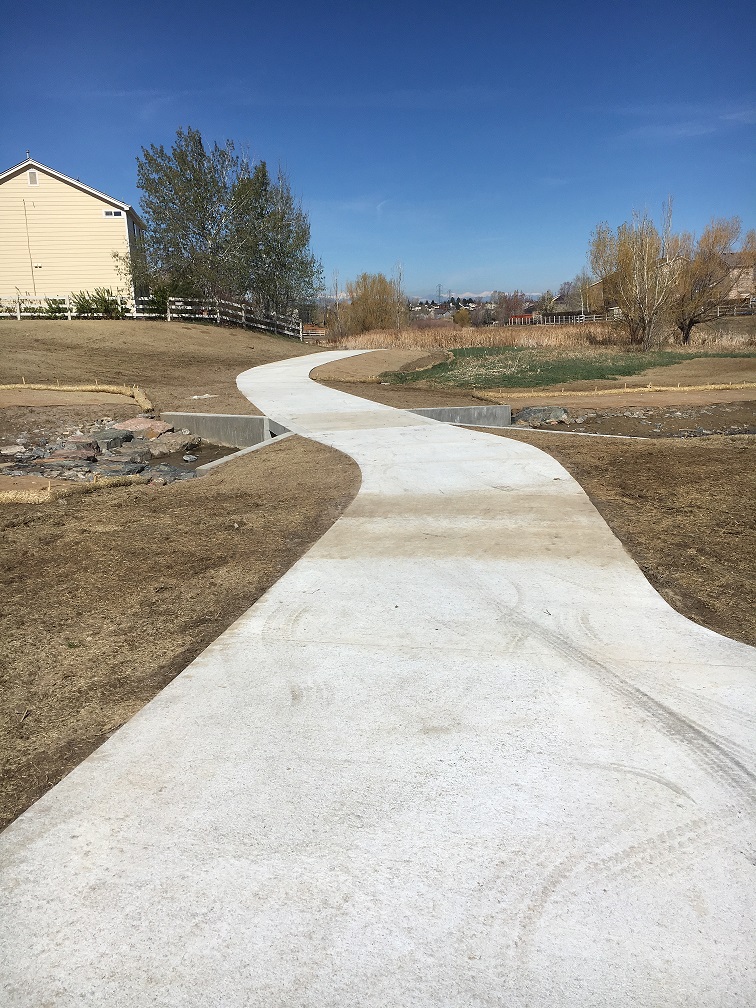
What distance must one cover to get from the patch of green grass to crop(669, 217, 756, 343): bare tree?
29.1 ft

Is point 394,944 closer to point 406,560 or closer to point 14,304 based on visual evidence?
point 406,560

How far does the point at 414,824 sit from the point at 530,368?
60.0 feet

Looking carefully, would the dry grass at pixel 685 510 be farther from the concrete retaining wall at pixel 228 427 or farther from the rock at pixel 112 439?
the rock at pixel 112 439

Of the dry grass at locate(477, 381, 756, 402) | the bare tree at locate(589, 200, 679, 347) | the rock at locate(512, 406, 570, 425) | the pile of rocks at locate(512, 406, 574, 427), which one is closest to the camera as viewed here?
the pile of rocks at locate(512, 406, 574, 427)

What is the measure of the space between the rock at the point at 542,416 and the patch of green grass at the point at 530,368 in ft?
15.4

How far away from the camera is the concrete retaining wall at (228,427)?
1008cm

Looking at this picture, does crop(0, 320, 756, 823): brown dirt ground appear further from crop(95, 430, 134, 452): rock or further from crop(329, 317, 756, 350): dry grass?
crop(329, 317, 756, 350): dry grass

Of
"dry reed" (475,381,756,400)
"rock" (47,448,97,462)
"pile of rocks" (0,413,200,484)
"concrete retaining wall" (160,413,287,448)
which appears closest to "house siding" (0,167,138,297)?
"pile of rocks" (0,413,200,484)

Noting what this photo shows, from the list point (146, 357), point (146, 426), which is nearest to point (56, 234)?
point (146, 357)

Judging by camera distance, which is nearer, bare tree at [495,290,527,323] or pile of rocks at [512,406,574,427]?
pile of rocks at [512,406,574,427]

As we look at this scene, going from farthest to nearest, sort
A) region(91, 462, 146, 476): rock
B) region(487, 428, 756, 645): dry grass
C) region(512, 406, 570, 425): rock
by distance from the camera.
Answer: region(512, 406, 570, 425): rock, region(91, 462, 146, 476): rock, region(487, 428, 756, 645): dry grass

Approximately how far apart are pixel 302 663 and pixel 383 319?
51.7 m

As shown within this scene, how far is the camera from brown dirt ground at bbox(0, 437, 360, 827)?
2.62 metres

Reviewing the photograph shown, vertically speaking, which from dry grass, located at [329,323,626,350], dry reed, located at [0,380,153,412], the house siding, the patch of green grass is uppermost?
the house siding
